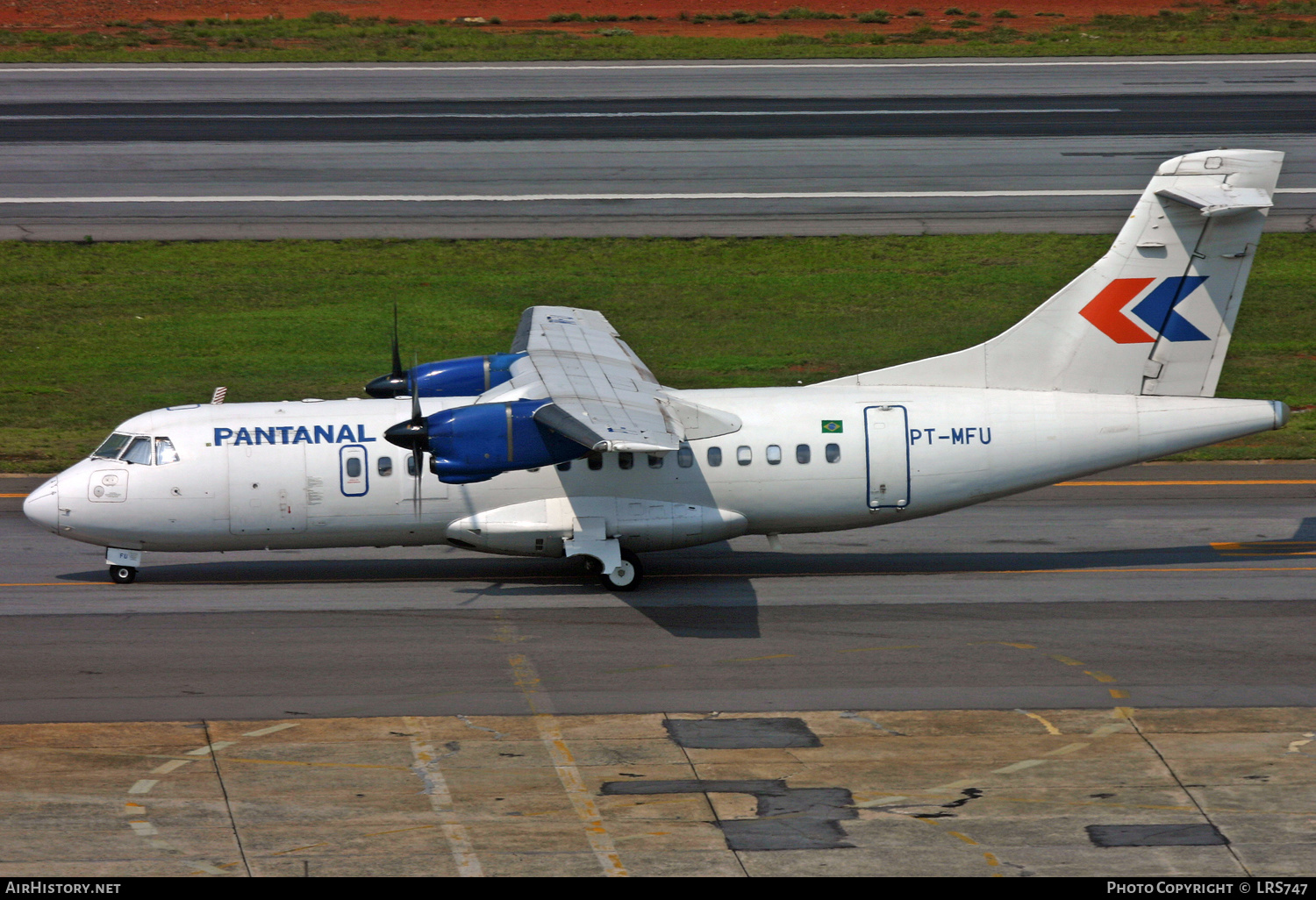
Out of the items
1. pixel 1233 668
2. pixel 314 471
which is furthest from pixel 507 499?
pixel 1233 668

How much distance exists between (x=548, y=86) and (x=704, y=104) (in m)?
7.69

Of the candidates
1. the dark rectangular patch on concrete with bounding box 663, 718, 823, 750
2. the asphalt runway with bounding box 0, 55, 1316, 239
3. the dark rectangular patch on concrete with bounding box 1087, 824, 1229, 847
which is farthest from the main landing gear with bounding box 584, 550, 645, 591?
the asphalt runway with bounding box 0, 55, 1316, 239

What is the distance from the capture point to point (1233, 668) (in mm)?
19297

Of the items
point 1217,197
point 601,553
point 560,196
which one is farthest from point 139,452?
point 560,196

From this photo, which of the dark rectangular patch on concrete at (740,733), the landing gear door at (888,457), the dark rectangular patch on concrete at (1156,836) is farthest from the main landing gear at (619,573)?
the dark rectangular patch on concrete at (1156,836)

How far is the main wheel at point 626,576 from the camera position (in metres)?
22.8

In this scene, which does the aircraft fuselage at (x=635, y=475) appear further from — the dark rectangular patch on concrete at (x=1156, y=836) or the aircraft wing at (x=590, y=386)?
the dark rectangular patch on concrete at (x=1156, y=836)

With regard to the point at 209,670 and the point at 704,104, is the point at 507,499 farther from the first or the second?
the point at 704,104

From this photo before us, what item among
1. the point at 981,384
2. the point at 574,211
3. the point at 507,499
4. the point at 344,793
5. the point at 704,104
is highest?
the point at 704,104

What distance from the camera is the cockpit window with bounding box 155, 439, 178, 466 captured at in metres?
22.8

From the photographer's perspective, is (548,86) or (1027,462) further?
(548,86)

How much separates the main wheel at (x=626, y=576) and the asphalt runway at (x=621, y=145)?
22895 millimetres

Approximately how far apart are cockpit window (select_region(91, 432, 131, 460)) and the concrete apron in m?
6.82

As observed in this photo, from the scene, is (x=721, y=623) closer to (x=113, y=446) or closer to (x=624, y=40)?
(x=113, y=446)
